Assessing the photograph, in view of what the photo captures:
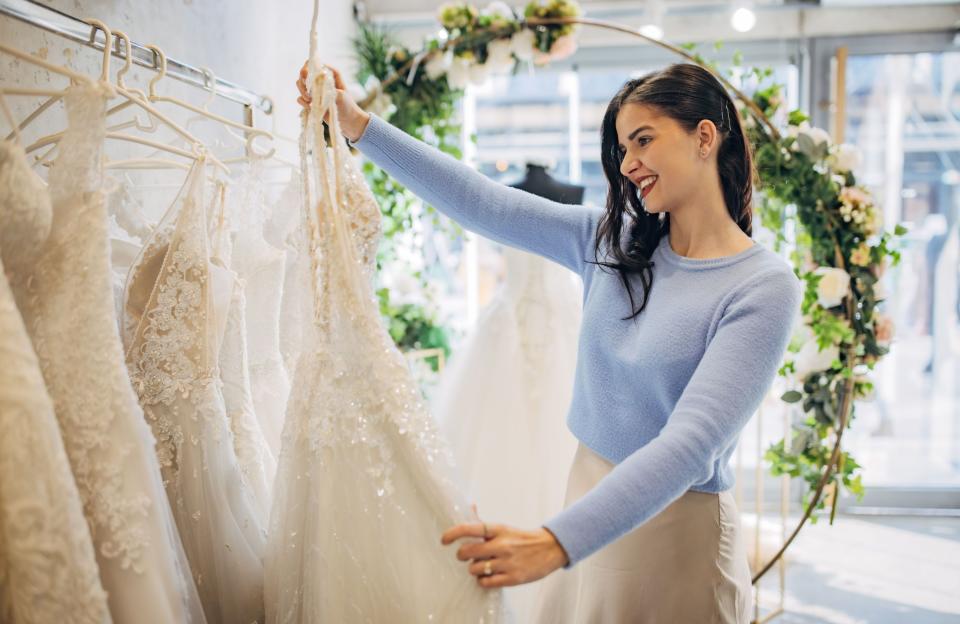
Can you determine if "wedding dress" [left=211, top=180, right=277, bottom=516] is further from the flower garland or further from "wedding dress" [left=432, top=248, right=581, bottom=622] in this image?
the flower garland

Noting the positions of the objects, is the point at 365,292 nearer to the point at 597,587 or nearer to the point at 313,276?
the point at 313,276

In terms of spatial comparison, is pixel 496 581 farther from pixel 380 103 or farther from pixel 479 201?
pixel 380 103

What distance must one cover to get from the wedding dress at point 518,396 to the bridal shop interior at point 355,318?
1 centimetres

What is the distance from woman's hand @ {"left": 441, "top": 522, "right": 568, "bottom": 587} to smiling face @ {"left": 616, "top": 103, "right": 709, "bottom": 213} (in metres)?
0.65

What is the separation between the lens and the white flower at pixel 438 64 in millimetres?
2992

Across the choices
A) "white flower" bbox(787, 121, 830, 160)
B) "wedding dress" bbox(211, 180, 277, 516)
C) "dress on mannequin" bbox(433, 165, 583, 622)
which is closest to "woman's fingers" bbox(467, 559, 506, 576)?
"wedding dress" bbox(211, 180, 277, 516)

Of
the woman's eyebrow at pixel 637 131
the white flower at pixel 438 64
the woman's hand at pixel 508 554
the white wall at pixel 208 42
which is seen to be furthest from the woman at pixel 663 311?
the white flower at pixel 438 64

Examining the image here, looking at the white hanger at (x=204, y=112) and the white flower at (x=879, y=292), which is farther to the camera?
the white flower at (x=879, y=292)

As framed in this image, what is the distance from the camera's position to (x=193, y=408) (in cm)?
125

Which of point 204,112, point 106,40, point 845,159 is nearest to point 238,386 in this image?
point 204,112

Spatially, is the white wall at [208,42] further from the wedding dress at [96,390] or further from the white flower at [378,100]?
the wedding dress at [96,390]

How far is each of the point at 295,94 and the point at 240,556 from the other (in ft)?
7.55

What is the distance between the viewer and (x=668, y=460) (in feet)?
3.52

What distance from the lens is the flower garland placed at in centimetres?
273
